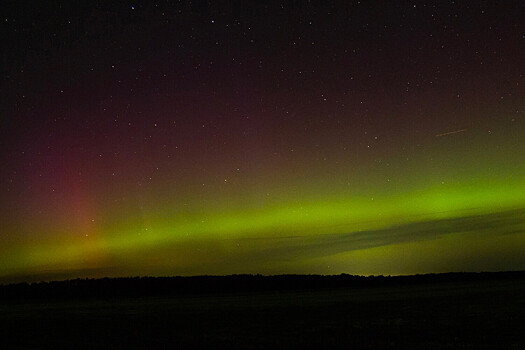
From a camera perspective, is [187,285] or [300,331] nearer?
[300,331]

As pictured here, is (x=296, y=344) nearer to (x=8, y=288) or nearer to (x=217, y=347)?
(x=217, y=347)

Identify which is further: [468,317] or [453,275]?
[453,275]

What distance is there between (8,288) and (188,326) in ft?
284

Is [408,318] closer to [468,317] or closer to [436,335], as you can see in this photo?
[468,317]

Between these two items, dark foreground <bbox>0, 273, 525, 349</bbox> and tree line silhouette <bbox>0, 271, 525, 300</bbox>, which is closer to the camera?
dark foreground <bbox>0, 273, 525, 349</bbox>

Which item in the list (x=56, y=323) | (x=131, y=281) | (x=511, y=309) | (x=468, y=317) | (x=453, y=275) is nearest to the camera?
(x=468, y=317)

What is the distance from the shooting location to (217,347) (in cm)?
1930

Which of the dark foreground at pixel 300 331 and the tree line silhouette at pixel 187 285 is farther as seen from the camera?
the tree line silhouette at pixel 187 285

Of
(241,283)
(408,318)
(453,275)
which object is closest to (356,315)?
(408,318)

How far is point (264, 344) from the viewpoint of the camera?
19297 mm

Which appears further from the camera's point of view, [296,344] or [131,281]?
[131,281]

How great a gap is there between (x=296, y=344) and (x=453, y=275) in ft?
378

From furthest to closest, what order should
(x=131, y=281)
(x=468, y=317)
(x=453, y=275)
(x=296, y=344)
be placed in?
(x=453, y=275)
(x=131, y=281)
(x=468, y=317)
(x=296, y=344)

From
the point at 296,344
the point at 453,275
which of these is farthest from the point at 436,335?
the point at 453,275
